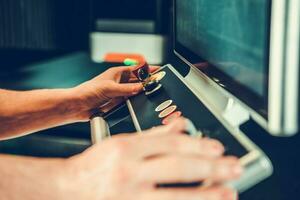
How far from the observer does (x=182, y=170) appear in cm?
53

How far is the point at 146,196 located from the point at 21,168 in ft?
0.57

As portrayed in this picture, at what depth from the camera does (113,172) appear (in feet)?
1.79

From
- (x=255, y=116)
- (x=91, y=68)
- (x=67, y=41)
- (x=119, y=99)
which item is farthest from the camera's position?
(x=67, y=41)

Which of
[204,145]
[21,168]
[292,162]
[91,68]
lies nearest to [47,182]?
[21,168]

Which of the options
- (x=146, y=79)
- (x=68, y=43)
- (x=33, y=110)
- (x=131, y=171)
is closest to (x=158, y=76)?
(x=146, y=79)

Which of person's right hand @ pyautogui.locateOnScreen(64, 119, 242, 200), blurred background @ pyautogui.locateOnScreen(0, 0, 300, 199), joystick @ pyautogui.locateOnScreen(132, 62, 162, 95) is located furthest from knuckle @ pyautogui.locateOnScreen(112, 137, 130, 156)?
blurred background @ pyautogui.locateOnScreen(0, 0, 300, 199)

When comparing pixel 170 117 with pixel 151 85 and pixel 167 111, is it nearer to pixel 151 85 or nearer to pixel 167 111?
pixel 167 111

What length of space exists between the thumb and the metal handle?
8 cm

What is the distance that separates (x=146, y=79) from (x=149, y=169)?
524 mm

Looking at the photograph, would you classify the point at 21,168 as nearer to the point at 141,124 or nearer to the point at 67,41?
the point at 141,124

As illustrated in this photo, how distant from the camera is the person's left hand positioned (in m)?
1.05

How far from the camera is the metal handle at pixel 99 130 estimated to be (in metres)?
0.85

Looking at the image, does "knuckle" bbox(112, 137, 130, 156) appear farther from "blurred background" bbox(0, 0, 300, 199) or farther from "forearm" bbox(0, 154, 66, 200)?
"blurred background" bbox(0, 0, 300, 199)

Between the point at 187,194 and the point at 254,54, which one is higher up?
the point at 254,54
